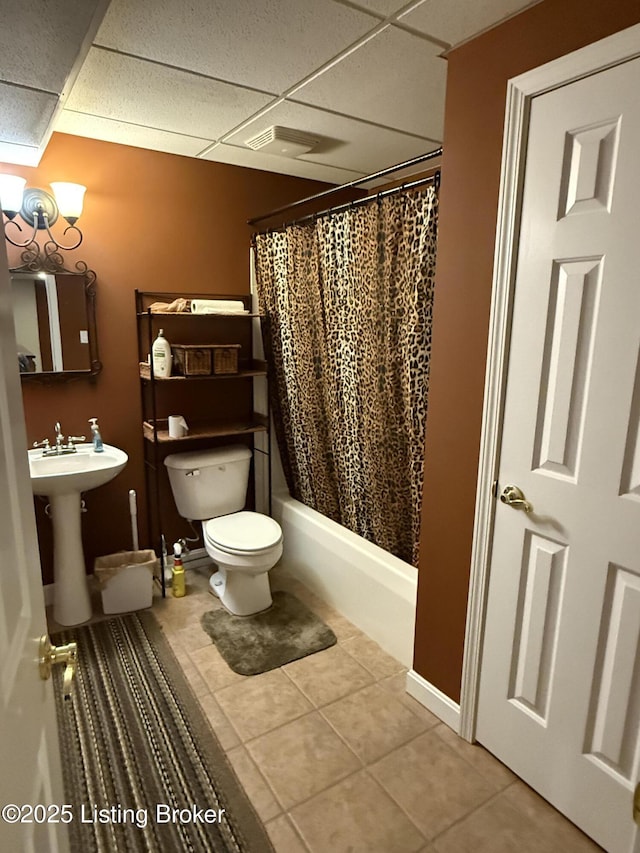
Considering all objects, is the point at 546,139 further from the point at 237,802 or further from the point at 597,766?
the point at 237,802

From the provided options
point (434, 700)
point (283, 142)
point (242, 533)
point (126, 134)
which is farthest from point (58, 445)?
point (434, 700)

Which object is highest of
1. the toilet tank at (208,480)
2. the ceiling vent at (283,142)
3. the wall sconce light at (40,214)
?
the ceiling vent at (283,142)

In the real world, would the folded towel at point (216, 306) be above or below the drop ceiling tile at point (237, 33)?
below

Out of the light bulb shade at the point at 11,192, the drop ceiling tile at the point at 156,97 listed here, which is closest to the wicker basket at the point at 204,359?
the light bulb shade at the point at 11,192

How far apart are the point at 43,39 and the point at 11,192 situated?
100 cm

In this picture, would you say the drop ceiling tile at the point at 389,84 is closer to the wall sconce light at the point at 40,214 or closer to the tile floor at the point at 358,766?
the wall sconce light at the point at 40,214

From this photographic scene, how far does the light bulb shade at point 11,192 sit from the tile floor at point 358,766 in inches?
83.6

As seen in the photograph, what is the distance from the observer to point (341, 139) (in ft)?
8.09

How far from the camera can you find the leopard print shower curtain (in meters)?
2.12

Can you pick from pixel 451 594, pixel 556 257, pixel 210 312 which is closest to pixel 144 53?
pixel 210 312

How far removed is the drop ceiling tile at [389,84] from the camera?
65.4 inches

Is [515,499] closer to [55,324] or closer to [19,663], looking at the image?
[19,663]

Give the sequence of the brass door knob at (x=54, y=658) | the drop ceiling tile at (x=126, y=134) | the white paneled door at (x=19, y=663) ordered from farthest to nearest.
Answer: the drop ceiling tile at (x=126, y=134)
the brass door knob at (x=54, y=658)
the white paneled door at (x=19, y=663)

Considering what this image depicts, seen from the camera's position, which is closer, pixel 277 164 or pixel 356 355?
pixel 356 355
